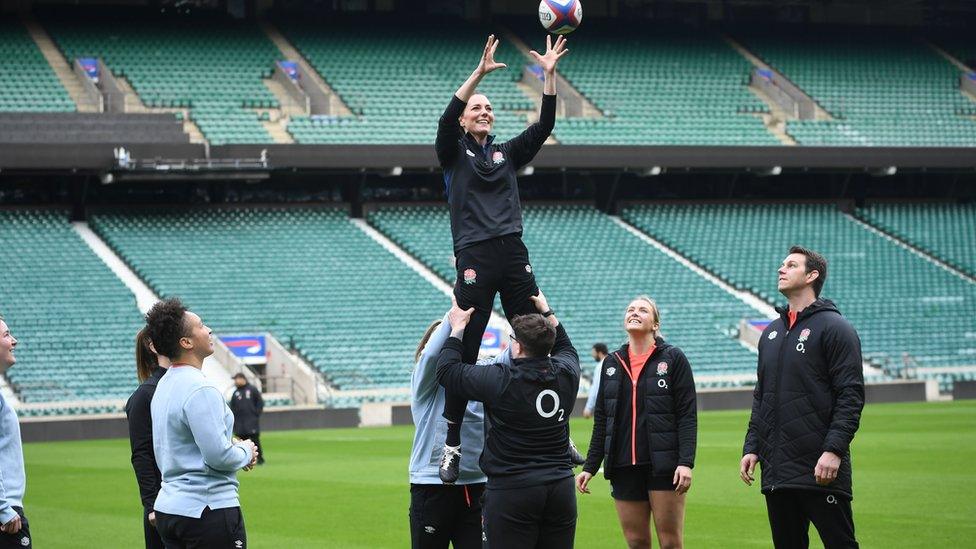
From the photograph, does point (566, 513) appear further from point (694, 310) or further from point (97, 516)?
point (694, 310)

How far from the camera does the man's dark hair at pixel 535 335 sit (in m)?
7.15

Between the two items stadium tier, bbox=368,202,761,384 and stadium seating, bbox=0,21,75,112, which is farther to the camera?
stadium seating, bbox=0,21,75,112

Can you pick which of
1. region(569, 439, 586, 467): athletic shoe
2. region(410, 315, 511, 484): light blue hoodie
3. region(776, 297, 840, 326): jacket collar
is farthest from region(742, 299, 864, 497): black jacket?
region(410, 315, 511, 484): light blue hoodie

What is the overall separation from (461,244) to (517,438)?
5.10 ft

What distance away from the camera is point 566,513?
23.9ft

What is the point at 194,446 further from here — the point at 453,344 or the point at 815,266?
the point at 815,266

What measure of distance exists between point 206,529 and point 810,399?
11.7ft

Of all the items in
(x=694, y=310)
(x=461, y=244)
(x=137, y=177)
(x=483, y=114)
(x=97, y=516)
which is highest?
(x=137, y=177)

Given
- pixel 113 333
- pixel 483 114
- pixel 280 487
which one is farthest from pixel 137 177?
A: pixel 483 114

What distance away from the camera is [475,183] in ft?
27.6

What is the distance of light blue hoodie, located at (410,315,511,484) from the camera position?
25.2 feet

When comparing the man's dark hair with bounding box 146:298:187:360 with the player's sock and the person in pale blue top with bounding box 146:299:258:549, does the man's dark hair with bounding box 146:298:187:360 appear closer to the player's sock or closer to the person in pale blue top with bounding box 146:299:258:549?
the person in pale blue top with bounding box 146:299:258:549

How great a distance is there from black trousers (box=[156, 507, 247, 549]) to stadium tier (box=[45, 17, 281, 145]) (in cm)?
3614

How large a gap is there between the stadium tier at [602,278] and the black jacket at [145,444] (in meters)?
29.0
